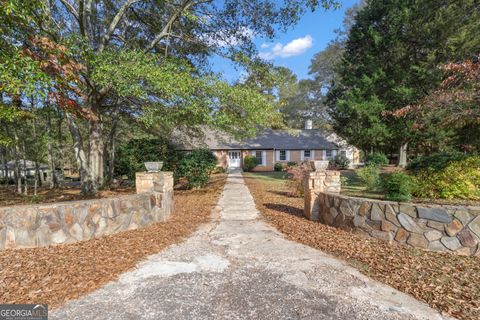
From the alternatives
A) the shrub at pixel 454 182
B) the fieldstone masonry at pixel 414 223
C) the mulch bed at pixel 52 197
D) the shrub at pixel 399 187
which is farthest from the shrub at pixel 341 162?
the fieldstone masonry at pixel 414 223

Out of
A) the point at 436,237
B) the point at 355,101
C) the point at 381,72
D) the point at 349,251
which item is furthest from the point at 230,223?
the point at 381,72

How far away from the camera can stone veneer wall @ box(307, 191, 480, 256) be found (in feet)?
14.2

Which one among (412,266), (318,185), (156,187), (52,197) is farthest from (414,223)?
(52,197)

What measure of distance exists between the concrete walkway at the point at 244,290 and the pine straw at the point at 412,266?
0.24 meters

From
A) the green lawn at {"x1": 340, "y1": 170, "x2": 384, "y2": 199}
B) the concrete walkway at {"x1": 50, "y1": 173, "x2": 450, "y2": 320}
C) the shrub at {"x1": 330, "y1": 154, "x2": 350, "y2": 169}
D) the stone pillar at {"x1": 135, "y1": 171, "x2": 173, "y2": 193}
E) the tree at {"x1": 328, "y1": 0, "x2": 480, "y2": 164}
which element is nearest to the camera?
the concrete walkway at {"x1": 50, "y1": 173, "x2": 450, "y2": 320}

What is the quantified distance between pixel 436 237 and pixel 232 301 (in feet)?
12.5

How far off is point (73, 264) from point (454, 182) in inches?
377

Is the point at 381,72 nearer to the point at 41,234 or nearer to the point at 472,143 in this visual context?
the point at 472,143

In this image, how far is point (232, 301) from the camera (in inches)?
119

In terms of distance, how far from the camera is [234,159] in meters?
28.2

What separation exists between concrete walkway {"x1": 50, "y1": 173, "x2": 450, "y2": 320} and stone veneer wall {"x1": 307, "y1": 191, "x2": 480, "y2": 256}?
136cm

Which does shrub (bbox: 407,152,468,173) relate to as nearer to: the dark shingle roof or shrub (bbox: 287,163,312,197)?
shrub (bbox: 287,163,312,197)

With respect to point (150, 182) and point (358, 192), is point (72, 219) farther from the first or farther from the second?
point (358, 192)

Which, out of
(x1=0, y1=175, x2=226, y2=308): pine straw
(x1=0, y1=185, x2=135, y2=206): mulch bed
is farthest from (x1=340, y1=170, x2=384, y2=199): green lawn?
(x1=0, y1=185, x2=135, y2=206): mulch bed
